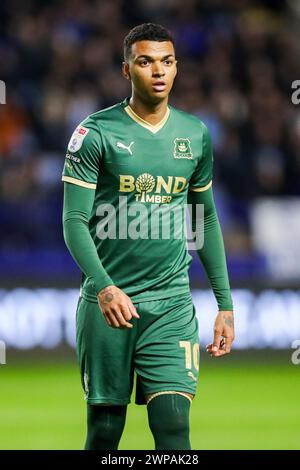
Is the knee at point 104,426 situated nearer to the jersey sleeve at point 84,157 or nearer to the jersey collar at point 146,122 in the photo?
the jersey sleeve at point 84,157

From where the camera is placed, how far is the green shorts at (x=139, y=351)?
562cm

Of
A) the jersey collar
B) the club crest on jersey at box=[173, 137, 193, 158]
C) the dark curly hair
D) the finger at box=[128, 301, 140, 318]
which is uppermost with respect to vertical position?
the dark curly hair

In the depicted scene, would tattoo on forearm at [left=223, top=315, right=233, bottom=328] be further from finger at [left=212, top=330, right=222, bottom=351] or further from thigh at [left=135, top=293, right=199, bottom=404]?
thigh at [left=135, top=293, right=199, bottom=404]

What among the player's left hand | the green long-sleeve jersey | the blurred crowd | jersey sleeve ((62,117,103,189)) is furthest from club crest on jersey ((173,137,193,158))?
the blurred crowd

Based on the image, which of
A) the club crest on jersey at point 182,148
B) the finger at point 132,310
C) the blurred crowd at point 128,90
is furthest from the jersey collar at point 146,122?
the blurred crowd at point 128,90

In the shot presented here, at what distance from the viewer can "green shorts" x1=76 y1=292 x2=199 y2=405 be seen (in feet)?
18.4

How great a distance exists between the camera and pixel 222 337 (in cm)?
579

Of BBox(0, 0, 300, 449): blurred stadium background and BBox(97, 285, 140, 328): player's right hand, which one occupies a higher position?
BBox(0, 0, 300, 449): blurred stadium background

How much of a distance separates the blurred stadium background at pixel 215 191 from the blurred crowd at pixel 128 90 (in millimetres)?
19

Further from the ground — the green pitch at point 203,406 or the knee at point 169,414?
the green pitch at point 203,406

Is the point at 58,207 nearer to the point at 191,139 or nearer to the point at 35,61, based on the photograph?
the point at 35,61

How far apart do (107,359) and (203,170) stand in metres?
1.05
